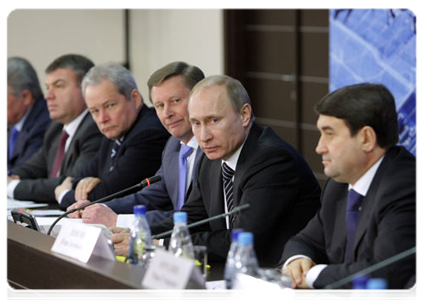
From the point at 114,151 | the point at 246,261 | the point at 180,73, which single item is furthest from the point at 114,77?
the point at 246,261

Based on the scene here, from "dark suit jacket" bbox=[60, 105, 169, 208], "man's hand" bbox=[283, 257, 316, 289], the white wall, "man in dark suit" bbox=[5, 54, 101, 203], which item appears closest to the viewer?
"man's hand" bbox=[283, 257, 316, 289]

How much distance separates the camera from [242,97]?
139 inches

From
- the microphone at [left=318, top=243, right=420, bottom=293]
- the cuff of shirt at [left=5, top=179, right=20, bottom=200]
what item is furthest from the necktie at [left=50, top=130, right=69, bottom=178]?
the microphone at [left=318, top=243, right=420, bottom=293]

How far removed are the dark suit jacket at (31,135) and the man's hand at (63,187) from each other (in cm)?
111

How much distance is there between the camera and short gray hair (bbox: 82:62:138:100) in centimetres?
465

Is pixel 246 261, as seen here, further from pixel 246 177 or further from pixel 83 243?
pixel 246 177

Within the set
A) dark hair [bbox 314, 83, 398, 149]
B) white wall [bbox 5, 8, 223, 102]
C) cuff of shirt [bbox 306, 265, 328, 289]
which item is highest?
white wall [bbox 5, 8, 223, 102]

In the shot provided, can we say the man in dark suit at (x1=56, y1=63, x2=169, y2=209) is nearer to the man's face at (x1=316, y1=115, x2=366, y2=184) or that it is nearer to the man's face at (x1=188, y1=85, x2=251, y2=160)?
the man's face at (x1=188, y1=85, x2=251, y2=160)

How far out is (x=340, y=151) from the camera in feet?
9.36

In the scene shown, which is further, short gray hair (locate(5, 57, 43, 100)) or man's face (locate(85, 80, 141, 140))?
short gray hair (locate(5, 57, 43, 100))

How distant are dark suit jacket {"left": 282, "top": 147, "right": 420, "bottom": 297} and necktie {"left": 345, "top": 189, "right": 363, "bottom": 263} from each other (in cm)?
3

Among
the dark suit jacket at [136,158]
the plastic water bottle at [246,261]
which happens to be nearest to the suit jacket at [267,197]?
the plastic water bottle at [246,261]

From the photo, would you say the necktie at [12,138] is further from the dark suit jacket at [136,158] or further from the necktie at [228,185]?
the necktie at [228,185]

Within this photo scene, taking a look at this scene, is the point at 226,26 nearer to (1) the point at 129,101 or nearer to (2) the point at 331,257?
(1) the point at 129,101
